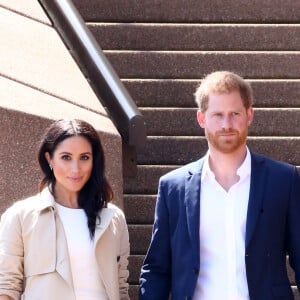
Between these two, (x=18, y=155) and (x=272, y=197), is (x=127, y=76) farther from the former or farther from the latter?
(x=272, y=197)

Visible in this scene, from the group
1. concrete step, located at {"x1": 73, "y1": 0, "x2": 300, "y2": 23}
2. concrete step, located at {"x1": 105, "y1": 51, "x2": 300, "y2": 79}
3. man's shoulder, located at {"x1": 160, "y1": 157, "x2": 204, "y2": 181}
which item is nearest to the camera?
man's shoulder, located at {"x1": 160, "y1": 157, "x2": 204, "y2": 181}

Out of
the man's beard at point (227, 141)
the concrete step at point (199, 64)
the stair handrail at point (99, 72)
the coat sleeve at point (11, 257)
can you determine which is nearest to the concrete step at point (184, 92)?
the concrete step at point (199, 64)

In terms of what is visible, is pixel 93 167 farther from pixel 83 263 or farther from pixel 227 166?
pixel 227 166

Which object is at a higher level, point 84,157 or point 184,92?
point 184,92

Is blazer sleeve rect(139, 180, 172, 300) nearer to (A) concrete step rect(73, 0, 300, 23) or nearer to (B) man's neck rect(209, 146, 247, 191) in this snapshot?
(B) man's neck rect(209, 146, 247, 191)

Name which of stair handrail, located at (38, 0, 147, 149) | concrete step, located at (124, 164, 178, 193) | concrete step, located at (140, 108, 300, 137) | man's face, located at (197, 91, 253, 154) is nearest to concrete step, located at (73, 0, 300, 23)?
concrete step, located at (140, 108, 300, 137)

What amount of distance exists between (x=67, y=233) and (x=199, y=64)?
4300 millimetres

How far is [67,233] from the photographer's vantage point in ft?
15.7

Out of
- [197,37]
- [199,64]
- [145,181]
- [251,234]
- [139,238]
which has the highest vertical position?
[197,37]

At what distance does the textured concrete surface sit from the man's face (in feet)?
4.42

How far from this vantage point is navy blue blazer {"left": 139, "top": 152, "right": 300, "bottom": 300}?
489 centimetres

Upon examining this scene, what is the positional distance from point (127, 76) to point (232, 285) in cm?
424

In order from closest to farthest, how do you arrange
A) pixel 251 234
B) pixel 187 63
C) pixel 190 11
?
pixel 251 234 → pixel 187 63 → pixel 190 11

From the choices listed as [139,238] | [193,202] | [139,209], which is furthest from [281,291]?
[139,209]
